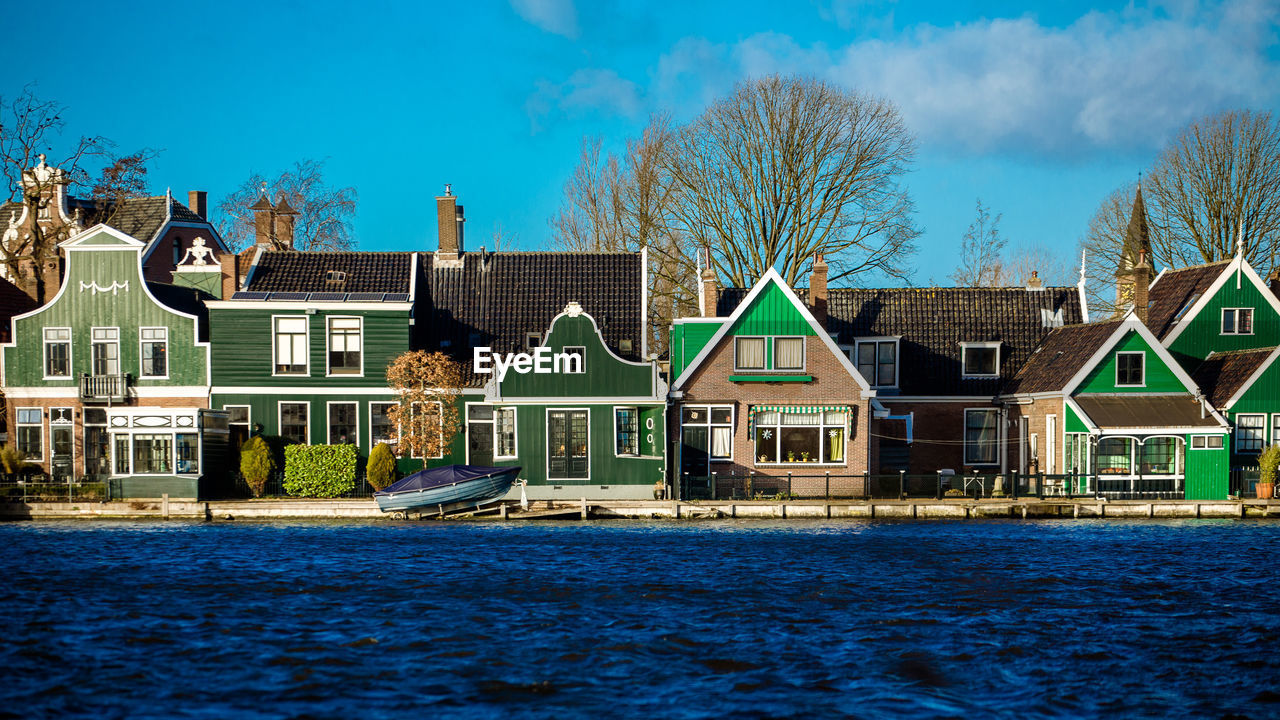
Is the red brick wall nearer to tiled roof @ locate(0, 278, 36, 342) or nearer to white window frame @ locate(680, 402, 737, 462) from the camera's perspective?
white window frame @ locate(680, 402, 737, 462)

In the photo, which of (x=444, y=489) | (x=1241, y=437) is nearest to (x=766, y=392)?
(x=444, y=489)

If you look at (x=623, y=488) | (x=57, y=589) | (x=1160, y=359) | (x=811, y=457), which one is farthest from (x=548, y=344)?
(x=1160, y=359)

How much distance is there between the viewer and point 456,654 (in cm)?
2406

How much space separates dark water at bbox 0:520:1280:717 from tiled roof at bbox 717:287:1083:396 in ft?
33.7

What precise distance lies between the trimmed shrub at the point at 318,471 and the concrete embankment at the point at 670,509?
4.71ft

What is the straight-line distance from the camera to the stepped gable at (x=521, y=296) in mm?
48969

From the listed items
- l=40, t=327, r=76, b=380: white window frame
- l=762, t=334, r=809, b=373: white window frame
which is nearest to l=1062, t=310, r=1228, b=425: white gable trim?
l=762, t=334, r=809, b=373: white window frame

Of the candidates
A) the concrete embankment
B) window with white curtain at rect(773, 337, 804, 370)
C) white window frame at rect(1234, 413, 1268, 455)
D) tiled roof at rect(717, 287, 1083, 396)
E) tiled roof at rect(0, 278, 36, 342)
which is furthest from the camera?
tiled roof at rect(0, 278, 36, 342)

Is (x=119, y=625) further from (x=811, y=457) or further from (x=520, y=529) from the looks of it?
(x=811, y=457)

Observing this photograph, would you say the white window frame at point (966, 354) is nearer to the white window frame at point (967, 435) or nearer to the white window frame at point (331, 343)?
the white window frame at point (967, 435)

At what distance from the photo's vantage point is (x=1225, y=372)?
47.6m

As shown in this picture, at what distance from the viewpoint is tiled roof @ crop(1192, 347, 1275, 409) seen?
152ft

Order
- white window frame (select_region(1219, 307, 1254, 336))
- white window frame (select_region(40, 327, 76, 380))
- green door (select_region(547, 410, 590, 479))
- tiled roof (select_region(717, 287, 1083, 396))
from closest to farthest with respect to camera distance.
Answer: green door (select_region(547, 410, 590, 479))
white window frame (select_region(40, 327, 76, 380))
tiled roof (select_region(717, 287, 1083, 396))
white window frame (select_region(1219, 307, 1254, 336))

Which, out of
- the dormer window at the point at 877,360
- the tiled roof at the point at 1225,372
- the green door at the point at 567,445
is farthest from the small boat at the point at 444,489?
the tiled roof at the point at 1225,372
